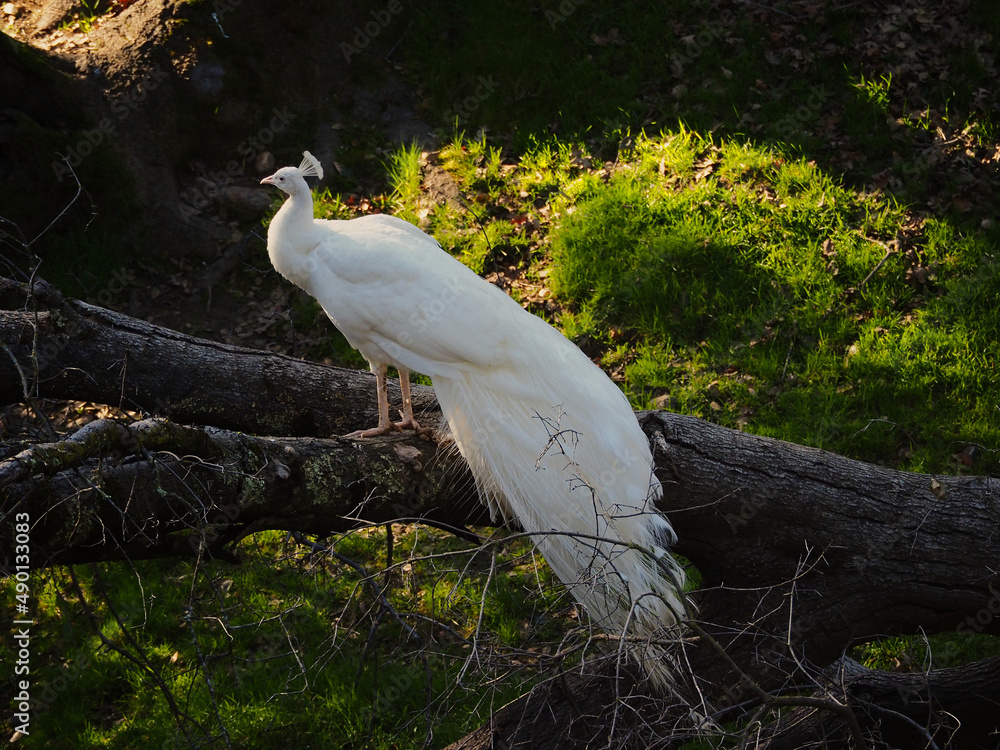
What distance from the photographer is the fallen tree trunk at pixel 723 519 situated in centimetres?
372

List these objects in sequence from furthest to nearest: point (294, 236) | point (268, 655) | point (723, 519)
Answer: point (268, 655) < point (294, 236) < point (723, 519)

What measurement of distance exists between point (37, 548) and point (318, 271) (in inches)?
83.0

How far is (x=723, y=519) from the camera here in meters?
3.95

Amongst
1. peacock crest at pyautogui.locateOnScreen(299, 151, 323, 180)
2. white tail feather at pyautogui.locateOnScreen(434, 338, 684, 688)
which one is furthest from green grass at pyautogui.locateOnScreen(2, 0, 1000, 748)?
peacock crest at pyautogui.locateOnScreen(299, 151, 323, 180)

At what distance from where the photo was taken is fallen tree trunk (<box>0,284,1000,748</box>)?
3721mm

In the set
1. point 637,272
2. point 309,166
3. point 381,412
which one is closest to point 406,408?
point 381,412

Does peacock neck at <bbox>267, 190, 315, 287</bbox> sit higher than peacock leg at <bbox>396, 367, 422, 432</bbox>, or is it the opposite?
peacock neck at <bbox>267, 190, 315, 287</bbox>

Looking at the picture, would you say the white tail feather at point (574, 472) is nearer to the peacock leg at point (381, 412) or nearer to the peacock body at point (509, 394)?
the peacock body at point (509, 394)

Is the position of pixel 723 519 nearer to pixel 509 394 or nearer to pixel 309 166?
pixel 509 394

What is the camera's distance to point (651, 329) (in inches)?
271

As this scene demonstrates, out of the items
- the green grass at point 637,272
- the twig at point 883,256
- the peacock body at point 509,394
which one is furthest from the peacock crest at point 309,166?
the twig at point 883,256

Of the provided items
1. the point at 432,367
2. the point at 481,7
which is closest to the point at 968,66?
the point at 481,7

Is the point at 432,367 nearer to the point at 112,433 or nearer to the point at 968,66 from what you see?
the point at 112,433

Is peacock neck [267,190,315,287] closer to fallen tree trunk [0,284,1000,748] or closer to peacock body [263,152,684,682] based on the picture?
peacock body [263,152,684,682]
